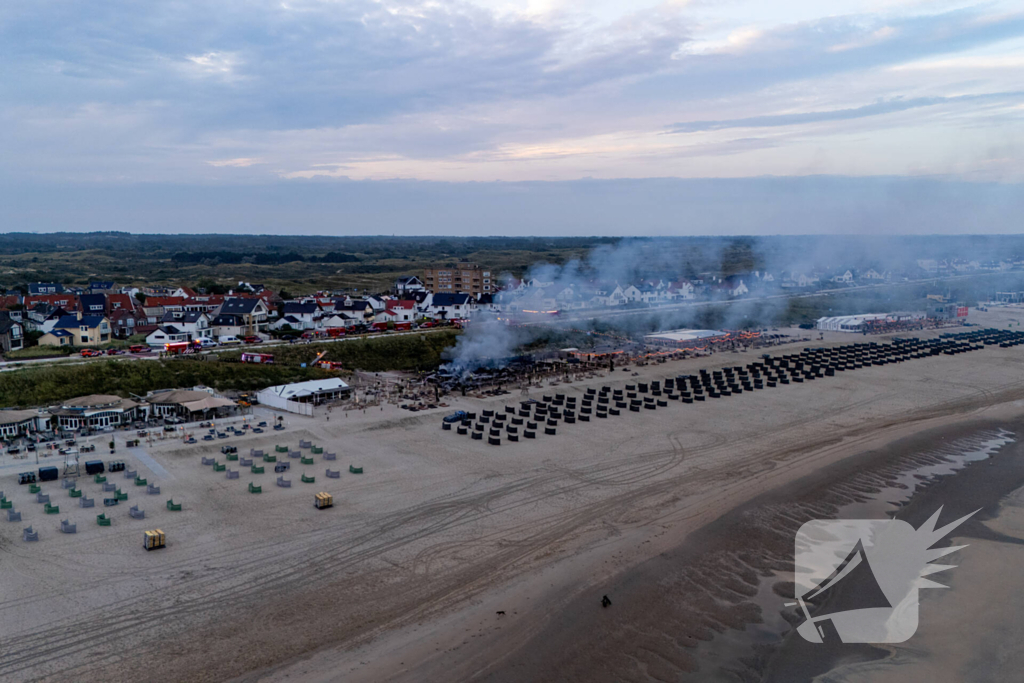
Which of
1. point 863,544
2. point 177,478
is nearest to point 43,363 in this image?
point 177,478

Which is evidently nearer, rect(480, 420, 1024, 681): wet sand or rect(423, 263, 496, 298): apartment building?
rect(480, 420, 1024, 681): wet sand

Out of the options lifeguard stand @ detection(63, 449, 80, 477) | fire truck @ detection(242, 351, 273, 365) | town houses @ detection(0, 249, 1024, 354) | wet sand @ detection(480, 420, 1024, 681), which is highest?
town houses @ detection(0, 249, 1024, 354)

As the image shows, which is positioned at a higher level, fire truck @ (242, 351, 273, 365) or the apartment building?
the apartment building

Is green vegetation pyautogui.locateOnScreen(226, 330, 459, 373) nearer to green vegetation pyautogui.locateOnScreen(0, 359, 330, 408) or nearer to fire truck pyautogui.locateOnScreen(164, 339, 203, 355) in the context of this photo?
fire truck pyautogui.locateOnScreen(164, 339, 203, 355)

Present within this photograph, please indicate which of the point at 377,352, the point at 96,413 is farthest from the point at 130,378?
the point at 377,352

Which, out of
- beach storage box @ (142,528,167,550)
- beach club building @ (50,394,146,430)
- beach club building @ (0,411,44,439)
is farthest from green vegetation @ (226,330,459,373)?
beach storage box @ (142,528,167,550)

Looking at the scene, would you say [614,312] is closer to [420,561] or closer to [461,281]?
[461,281]

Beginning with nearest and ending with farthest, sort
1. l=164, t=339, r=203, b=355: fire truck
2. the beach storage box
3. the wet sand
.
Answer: the wet sand → the beach storage box → l=164, t=339, r=203, b=355: fire truck
